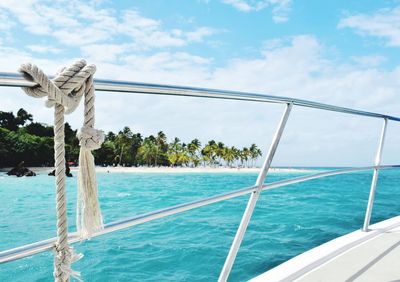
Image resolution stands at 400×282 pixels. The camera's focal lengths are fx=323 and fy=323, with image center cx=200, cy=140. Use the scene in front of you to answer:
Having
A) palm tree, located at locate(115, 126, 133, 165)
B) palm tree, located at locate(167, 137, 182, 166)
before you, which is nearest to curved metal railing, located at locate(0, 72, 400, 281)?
palm tree, located at locate(115, 126, 133, 165)

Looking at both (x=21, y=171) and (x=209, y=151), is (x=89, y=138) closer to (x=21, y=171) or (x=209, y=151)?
(x=21, y=171)

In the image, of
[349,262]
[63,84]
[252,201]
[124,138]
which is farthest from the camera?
[124,138]

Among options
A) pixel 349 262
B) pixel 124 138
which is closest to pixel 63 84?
pixel 349 262

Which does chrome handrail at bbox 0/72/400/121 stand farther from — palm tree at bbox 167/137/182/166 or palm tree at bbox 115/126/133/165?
palm tree at bbox 167/137/182/166

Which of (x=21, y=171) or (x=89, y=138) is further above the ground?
(x=89, y=138)

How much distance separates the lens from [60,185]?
68 cm

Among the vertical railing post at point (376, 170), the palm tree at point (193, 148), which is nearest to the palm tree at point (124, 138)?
the palm tree at point (193, 148)

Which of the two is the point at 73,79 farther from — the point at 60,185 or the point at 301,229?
the point at 301,229

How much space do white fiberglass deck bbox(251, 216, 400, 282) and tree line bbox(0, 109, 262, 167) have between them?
117 feet

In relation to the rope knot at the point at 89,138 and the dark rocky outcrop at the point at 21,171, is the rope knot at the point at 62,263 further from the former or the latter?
the dark rocky outcrop at the point at 21,171

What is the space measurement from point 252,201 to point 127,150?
57675 millimetres

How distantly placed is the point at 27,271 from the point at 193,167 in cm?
6117

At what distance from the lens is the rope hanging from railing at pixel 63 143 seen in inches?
25.5

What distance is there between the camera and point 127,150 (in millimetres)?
57500
